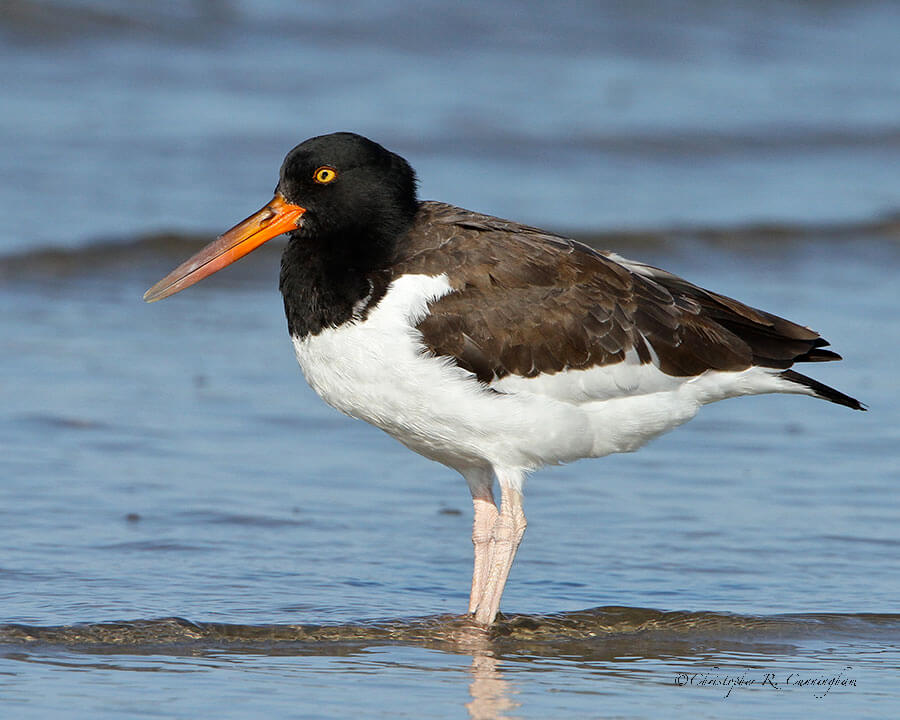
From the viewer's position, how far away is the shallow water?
5516 millimetres

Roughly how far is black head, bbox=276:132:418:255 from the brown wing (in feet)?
0.45

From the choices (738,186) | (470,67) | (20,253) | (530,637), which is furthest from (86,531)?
(470,67)

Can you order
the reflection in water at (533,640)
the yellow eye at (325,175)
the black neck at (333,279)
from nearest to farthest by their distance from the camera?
the reflection in water at (533,640), the black neck at (333,279), the yellow eye at (325,175)

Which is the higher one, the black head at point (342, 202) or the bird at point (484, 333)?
the black head at point (342, 202)

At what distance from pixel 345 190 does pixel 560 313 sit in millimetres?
962

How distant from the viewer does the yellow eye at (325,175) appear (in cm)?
594

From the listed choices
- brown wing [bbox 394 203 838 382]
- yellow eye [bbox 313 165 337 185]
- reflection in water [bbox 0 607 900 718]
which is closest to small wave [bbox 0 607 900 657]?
reflection in water [bbox 0 607 900 718]

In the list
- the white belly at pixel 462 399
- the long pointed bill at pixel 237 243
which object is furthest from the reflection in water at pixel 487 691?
the long pointed bill at pixel 237 243

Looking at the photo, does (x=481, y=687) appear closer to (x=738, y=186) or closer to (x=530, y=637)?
(x=530, y=637)

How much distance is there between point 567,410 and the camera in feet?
19.2

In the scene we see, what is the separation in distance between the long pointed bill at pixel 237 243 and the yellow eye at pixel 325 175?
0.16m

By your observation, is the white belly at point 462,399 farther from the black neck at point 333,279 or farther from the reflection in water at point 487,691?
the reflection in water at point 487,691

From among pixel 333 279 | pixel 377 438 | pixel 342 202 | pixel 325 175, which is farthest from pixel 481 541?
pixel 377 438

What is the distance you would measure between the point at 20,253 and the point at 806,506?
622cm
